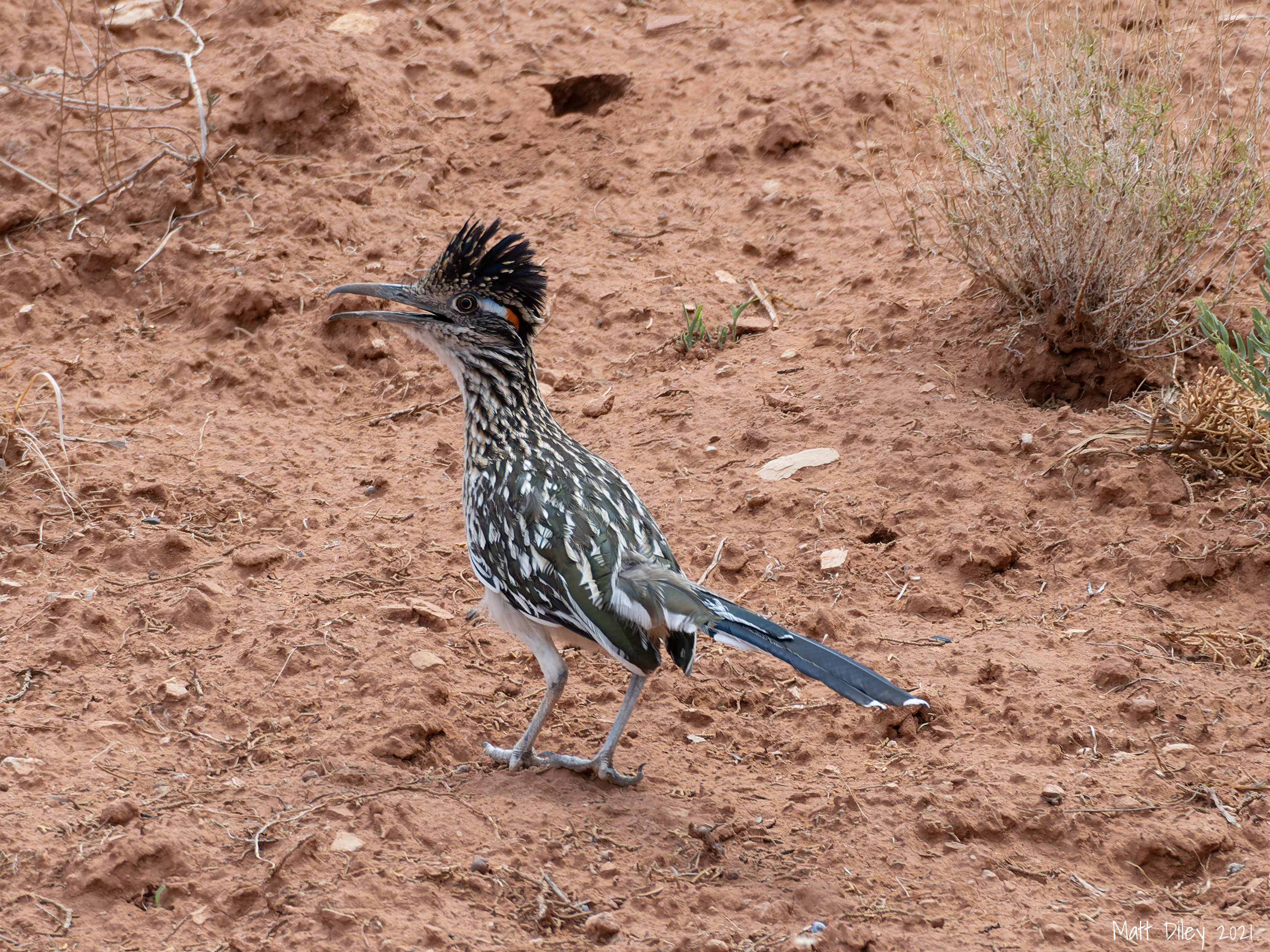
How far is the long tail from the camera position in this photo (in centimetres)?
395

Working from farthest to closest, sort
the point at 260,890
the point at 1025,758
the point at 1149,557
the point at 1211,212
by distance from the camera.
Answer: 1. the point at 1211,212
2. the point at 1149,557
3. the point at 1025,758
4. the point at 260,890

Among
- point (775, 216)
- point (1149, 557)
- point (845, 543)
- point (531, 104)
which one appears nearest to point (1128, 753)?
point (1149, 557)

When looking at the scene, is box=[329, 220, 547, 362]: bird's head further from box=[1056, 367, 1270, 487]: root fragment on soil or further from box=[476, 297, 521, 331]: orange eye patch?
box=[1056, 367, 1270, 487]: root fragment on soil

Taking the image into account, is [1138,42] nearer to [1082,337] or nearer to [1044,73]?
[1044,73]

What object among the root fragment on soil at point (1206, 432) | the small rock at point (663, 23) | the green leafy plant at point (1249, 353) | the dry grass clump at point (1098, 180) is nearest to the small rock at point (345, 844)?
the root fragment on soil at point (1206, 432)

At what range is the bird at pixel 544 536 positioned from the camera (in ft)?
13.9

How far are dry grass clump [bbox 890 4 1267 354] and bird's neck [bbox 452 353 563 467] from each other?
9.19 ft

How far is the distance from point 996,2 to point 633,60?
2.83 metres

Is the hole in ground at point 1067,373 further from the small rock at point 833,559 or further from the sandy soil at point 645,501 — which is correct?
the small rock at point 833,559

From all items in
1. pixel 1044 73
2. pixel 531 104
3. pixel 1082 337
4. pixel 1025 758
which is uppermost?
pixel 1044 73

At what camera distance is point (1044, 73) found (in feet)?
21.1

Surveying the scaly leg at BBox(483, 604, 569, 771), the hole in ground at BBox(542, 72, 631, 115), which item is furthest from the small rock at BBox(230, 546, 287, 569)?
the hole in ground at BBox(542, 72, 631, 115)

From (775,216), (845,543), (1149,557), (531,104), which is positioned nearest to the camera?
(1149,557)

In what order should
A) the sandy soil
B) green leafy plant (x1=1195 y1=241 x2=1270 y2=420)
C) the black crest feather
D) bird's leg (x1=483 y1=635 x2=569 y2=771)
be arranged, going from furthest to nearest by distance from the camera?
green leafy plant (x1=1195 y1=241 x2=1270 y2=420) < the black crest feather < bird's leg (x1=483 y1=635 x2=569 y2=771) < the sandy soil
